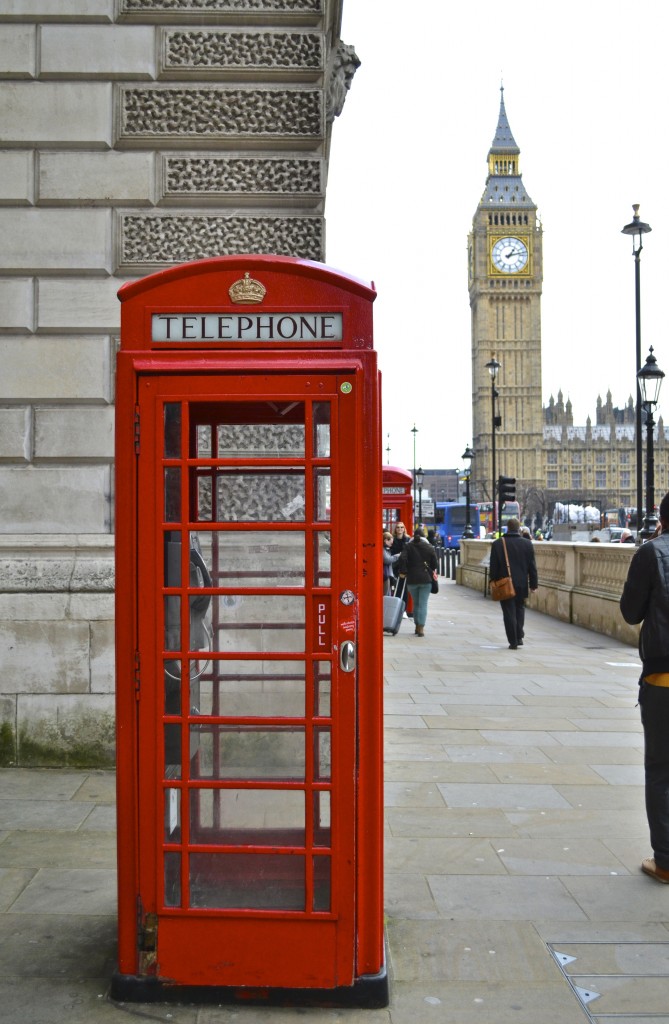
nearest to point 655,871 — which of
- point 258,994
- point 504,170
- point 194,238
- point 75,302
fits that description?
point 258,994

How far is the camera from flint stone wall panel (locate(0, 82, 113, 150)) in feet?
22.6

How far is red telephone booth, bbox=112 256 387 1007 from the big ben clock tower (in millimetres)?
118572

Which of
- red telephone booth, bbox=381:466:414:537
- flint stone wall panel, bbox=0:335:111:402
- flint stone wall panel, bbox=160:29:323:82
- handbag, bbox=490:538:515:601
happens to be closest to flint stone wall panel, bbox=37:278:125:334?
flint stone wall panel, bbox=0:335:111:402

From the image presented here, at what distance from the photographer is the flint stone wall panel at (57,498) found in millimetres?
6758

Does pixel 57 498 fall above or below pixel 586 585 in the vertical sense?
above

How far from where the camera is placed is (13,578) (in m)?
6.59

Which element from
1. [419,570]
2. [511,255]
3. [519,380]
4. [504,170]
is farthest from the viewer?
[504,170]

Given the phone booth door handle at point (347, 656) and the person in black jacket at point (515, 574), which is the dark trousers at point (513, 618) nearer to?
the person in black jacket at point (515, 574)

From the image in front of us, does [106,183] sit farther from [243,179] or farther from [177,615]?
[177,615]

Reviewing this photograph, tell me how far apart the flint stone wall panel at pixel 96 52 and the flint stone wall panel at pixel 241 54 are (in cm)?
14

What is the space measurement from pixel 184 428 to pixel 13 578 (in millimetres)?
3659

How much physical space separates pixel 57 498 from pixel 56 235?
1.78m

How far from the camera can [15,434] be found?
6.76 m

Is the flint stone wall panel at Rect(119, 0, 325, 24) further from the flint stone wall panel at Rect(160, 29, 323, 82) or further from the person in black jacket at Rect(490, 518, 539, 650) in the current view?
the person in black jacket at Rect(490, 518, 539, 650)
